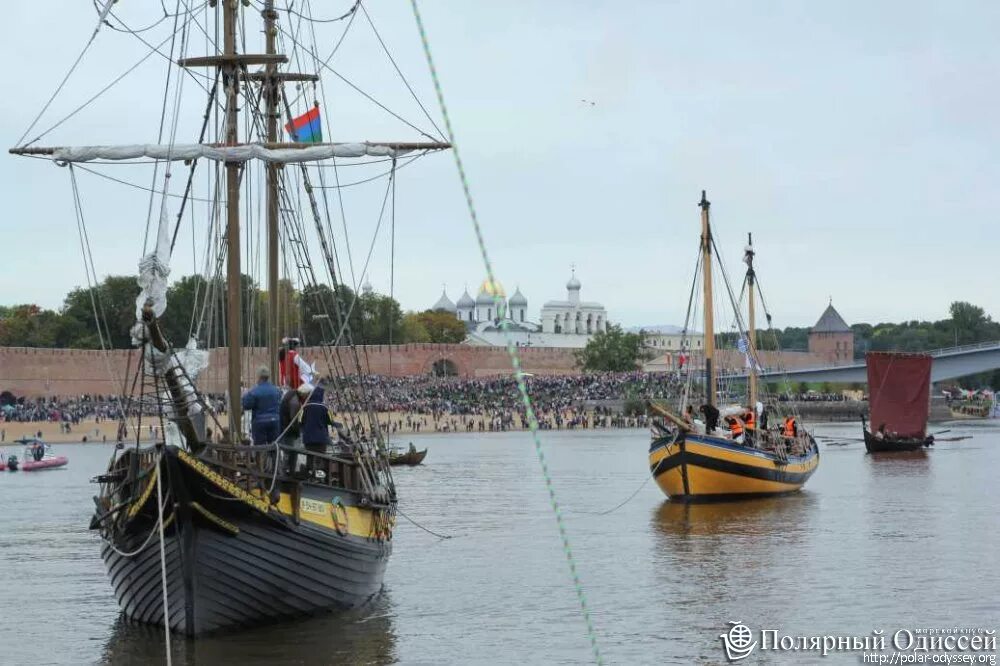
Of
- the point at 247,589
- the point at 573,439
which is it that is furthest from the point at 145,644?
the point at 573,439

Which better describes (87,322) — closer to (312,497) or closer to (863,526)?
(863,526)

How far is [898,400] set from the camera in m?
67.6

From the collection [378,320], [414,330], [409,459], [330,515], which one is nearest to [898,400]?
[409,459]

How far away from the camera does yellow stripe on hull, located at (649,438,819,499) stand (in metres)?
34.8

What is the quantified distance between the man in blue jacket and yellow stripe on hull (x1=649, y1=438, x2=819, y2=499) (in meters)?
16.7

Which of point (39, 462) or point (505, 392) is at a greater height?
point (505, 392)

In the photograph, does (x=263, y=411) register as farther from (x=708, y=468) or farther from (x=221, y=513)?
(x=708, y=468)

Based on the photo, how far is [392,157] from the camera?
24.6 meters

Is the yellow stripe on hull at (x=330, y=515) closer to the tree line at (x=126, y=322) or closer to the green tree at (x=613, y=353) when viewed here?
the tree line at (x=126, y=322)

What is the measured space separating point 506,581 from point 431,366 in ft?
384

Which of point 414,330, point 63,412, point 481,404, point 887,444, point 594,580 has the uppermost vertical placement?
point 414,330

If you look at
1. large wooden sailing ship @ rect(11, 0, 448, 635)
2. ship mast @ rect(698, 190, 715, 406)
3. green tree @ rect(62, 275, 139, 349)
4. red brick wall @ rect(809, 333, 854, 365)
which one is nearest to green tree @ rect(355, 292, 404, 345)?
green tree @ rect(62, 275, 139, 349)

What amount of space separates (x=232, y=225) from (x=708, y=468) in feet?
54.5

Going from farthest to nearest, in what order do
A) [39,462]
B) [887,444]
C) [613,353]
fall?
[613,353]
[887,444]
[39,462]
